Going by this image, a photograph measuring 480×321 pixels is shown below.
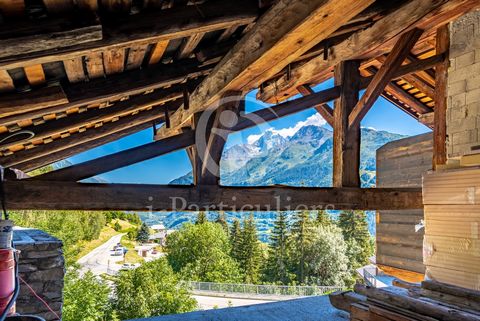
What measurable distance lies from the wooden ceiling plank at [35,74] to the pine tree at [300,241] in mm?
34077

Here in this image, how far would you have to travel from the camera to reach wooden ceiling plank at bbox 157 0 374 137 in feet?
5.85

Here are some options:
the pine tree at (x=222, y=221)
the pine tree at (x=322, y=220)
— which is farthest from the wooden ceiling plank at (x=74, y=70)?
the pine tree at (x=222, y=221)

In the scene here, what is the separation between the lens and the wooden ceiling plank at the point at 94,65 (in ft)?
8.41

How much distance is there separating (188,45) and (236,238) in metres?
36.6

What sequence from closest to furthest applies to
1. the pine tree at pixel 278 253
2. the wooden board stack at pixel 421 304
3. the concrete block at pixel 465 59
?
the wooden board stack at pixel 421 304
the concrete block at pixel 465 59
the pine tree at pixel 278 253

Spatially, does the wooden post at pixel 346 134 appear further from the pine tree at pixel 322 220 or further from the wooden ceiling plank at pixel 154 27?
the pine tree at pixel 322 220

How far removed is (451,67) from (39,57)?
3880 mm

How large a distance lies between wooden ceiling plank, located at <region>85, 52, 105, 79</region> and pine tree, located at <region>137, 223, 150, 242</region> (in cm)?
5345

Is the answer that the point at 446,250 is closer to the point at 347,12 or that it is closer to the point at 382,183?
the point at 347,12

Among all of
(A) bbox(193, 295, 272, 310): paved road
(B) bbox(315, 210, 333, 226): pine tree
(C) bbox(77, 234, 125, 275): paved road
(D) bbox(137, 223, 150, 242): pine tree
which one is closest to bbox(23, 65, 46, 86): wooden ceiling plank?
(A) bbox(193, 295, 272, 310): paved road

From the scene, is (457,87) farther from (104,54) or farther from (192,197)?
(104,54)

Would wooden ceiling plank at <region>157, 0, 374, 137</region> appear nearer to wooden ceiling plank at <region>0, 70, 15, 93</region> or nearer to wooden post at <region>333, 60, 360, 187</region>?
wooden ceiling plank at <region>0, 70, 15, 93</region>

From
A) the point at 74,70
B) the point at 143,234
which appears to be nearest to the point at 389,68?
the point at 74,70

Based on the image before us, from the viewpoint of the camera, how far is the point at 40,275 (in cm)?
344
